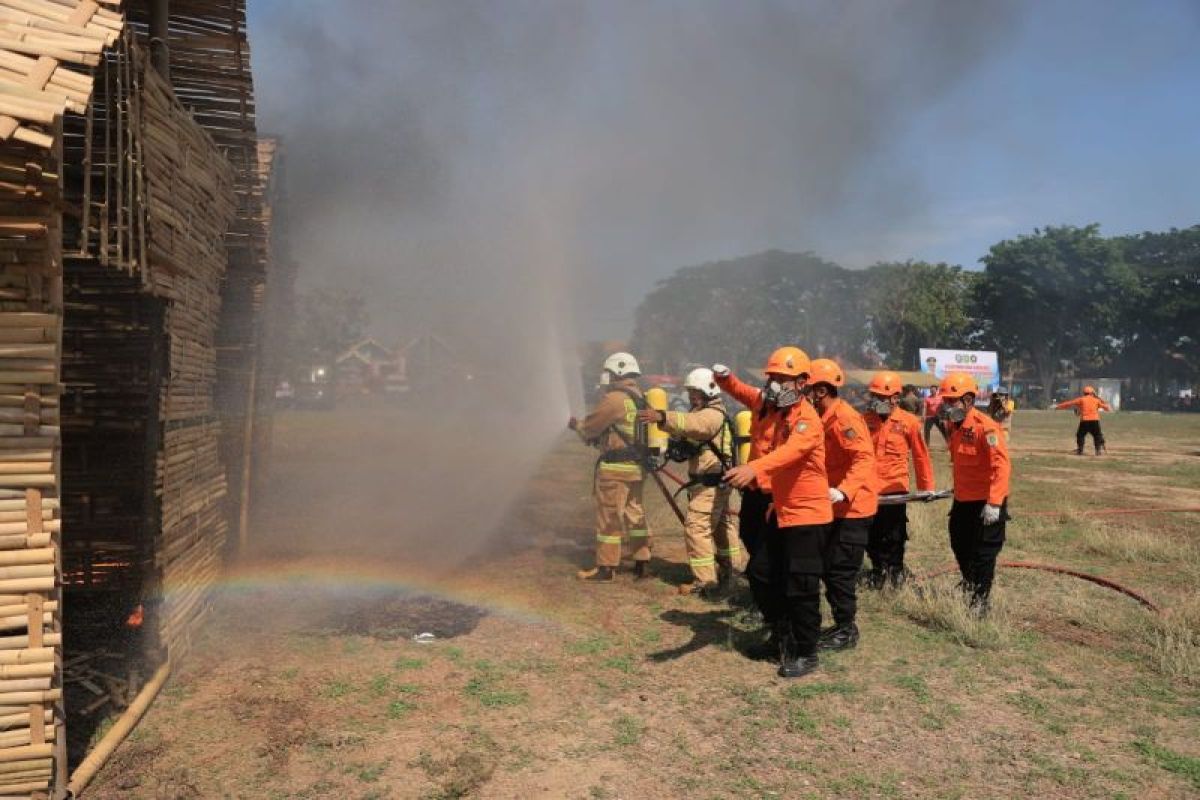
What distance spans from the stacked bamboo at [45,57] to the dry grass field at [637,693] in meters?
3.07

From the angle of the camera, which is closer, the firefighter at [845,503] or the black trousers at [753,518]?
the firefighter at [845,503]

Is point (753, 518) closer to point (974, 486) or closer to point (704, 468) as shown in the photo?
point (704, 468)

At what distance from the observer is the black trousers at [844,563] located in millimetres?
6047

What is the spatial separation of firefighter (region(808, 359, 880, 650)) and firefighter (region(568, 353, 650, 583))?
2.25 m

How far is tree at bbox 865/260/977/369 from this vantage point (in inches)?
2378

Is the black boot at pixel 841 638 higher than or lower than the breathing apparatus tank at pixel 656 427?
lower

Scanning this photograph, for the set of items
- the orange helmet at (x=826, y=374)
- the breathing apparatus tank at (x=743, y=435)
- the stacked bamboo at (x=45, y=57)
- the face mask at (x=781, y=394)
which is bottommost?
the breathing apparatus tank at (x=743, y=435)

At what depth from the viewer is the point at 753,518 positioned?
21.1ft

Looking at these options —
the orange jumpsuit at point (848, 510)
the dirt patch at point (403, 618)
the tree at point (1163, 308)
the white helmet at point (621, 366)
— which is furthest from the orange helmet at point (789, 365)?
the tree at point (1163, 308)

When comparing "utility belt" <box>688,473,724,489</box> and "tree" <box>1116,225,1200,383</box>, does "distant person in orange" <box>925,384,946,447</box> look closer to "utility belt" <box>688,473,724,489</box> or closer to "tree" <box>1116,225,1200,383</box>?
"utility belt" <box>688,473,724,489</box>

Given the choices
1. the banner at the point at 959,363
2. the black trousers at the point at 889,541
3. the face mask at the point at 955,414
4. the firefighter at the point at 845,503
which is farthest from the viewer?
the banner at the point at 959,363

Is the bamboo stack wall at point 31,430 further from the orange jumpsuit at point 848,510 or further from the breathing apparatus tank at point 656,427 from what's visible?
the breathing apparatus tank at point 656,427

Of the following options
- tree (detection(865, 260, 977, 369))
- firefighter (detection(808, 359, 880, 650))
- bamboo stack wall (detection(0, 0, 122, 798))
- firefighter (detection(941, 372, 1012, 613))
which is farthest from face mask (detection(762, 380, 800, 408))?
tree (detection(865, 260, 977, 369))

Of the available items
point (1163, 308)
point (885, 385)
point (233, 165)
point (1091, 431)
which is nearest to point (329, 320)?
point (1091, 431)
